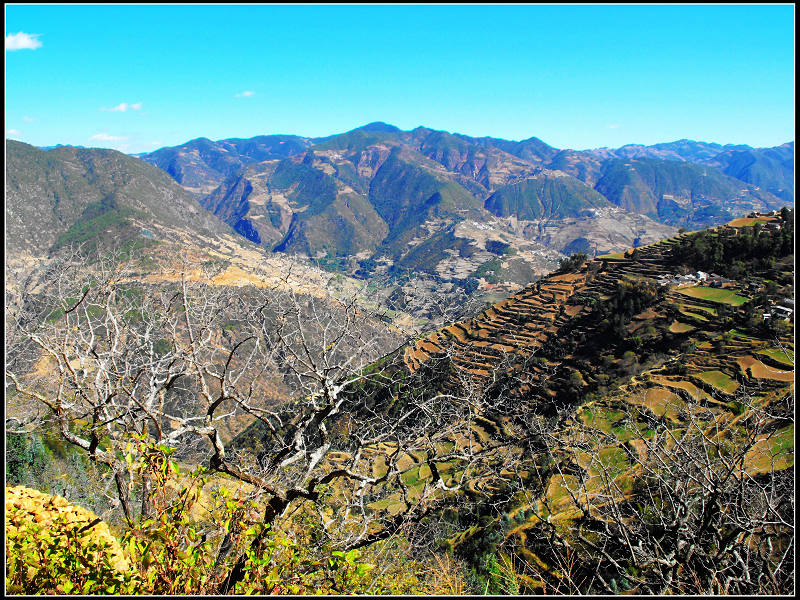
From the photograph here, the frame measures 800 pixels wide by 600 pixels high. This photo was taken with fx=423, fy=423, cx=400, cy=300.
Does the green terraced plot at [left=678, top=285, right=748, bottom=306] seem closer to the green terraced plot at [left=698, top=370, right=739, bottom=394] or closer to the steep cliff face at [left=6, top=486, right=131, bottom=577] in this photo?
the green terraced plot at [left=698, top=370, right=739, bottom=394]

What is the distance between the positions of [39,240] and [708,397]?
7919 inches

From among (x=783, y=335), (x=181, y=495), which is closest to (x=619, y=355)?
(x=783, y=335)

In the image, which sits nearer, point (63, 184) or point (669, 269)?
point (669, 269)

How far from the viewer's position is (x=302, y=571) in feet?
14.9

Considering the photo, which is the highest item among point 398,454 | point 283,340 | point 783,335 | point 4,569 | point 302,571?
point 283,340

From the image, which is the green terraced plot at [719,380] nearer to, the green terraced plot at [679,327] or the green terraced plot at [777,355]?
A: the green terraced plot at [777,355]

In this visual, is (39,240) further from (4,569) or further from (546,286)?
(4,569)

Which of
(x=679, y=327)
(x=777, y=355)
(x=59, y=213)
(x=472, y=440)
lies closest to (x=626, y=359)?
(x=679, y=327)

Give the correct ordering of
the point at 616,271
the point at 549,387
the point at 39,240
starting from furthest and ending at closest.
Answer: the point at 39,240 < the point at 616,271 < the point at 549,387

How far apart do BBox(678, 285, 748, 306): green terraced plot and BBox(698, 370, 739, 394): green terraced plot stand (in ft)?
40.5

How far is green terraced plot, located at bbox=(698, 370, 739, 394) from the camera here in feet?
95.0

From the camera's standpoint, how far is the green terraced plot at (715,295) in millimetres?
40891

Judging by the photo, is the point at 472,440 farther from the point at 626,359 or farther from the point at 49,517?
the point at 626,359

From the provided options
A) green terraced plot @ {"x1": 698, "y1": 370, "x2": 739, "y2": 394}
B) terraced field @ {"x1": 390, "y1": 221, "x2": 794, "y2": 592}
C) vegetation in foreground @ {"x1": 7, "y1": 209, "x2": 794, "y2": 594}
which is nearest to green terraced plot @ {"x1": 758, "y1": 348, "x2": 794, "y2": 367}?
terraced field @ {"x1": 390, "y1": 221, "x2": 794, "y2": 592}
